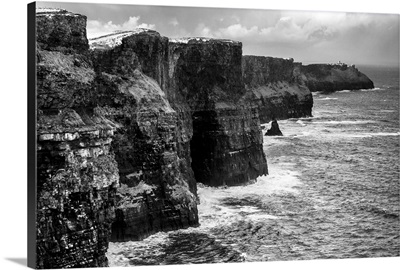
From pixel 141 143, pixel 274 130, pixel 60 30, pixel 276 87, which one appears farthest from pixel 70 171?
pixel 276 87

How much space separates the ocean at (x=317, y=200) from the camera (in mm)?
28875

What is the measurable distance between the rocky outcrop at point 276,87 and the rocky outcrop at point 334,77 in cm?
57

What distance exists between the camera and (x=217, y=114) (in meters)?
40.7

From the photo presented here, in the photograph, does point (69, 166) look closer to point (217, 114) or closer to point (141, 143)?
point (141, 143)

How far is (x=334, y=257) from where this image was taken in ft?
93.1

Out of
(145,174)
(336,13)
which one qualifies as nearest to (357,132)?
(336,13)

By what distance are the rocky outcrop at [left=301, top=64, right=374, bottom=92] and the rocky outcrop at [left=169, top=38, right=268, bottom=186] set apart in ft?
16.0

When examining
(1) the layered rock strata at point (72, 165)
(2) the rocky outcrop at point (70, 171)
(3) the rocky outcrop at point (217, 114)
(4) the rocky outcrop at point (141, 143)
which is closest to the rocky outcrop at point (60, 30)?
(1) the layered rock strata at point (72, 165)

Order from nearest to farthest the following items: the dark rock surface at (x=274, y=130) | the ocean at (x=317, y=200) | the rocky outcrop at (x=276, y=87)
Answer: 1. the ocean at (x=317, y=200)
2. the rocky outcrop at (x=276, y=87)
3. the dark rock surface at (x=274, y=130)

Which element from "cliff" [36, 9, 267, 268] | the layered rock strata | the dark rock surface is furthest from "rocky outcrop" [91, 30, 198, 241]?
the dark rock surface

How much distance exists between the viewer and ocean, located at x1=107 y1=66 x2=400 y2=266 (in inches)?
1137

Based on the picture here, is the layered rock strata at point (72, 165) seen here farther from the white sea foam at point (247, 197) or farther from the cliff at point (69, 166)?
the white sea foam at point (247, 197)

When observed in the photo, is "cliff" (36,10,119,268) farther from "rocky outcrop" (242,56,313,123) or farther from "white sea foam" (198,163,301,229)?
"rocky outcrop" (242,56,313,123)

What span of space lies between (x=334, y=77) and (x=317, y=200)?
4917 mm
